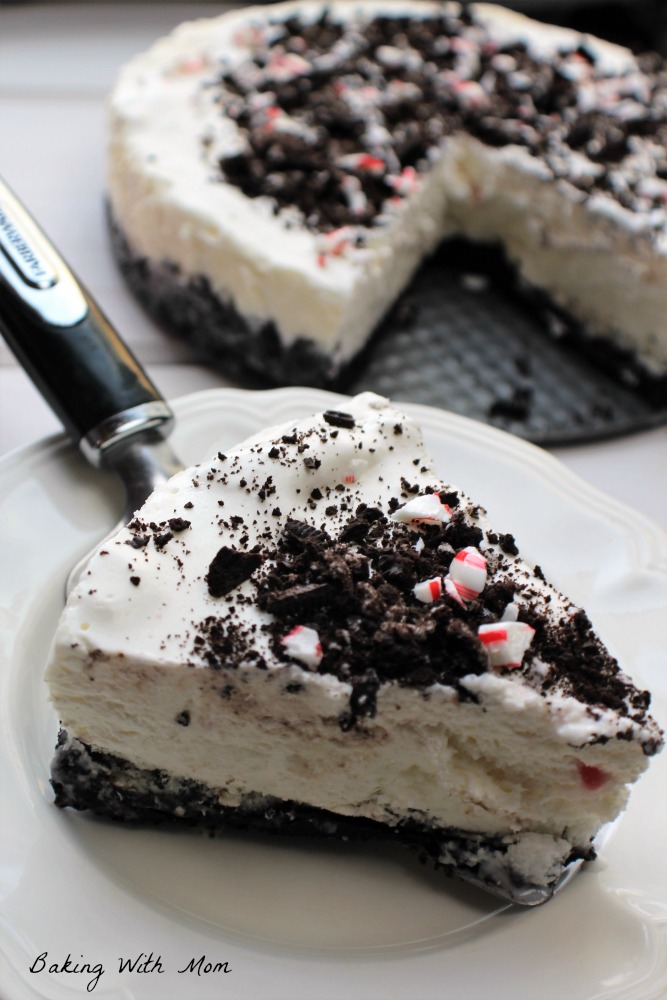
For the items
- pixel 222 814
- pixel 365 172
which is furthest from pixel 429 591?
pixel 365 172

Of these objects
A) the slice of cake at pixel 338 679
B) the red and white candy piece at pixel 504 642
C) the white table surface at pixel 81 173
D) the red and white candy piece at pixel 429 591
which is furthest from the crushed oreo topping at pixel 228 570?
the white table surface at pixel 81 173

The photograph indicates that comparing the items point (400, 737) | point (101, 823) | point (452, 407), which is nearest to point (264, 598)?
point (400, 737)

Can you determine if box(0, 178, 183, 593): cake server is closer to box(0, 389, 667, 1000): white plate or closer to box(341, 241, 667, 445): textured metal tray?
box(0, 389, 667, 1000): white plate

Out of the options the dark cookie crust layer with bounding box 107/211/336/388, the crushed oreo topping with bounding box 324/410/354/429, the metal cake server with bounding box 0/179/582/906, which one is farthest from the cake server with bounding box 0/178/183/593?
the dark cookie crust layer with bounding box 107/211/336/388

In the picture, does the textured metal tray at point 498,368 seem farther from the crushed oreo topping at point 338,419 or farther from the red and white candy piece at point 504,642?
the red and white candy piece at point 504,642

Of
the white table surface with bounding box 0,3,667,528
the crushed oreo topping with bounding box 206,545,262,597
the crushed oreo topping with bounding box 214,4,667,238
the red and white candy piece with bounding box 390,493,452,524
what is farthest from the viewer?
the crushed oreo topping with bounding box 214,4,667,238

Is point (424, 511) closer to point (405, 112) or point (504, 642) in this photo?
point (504, 642)
